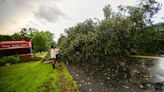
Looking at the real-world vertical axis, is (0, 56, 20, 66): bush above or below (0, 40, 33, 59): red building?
below

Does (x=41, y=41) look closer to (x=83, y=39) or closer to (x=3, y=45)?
(x=3, y=45)

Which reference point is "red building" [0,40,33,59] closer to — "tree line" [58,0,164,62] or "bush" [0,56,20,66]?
"bush" [0,56,20,66]

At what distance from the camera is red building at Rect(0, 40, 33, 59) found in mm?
22941

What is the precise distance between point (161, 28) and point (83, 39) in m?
18.9

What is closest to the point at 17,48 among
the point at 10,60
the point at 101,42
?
the point at 10,60

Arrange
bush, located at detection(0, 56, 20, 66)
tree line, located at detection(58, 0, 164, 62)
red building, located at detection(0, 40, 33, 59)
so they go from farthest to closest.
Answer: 1. red building, located at detection(0, 40, 33, 59)
2. bush, located at detection(0, 56, 20, 66)
3. tree line, located at detection(58, 0, 164, 62)

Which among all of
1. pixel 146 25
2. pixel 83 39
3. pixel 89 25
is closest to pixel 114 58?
pixel 83 39

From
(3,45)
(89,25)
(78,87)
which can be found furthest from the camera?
(3,45)

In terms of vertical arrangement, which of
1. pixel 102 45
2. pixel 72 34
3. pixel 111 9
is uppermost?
pixel 111 9

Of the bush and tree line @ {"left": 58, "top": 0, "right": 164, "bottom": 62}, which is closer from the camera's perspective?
tree line @ {"left": 58, "top": 0, "right": 164, "bottom": 62}

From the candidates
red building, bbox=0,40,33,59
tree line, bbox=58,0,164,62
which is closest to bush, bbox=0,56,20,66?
red building, bbox=0,40,33,59

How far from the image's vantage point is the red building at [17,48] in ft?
75.3

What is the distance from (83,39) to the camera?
16.9 m

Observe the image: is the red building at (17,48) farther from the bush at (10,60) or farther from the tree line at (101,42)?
the tree line at (101,42)
